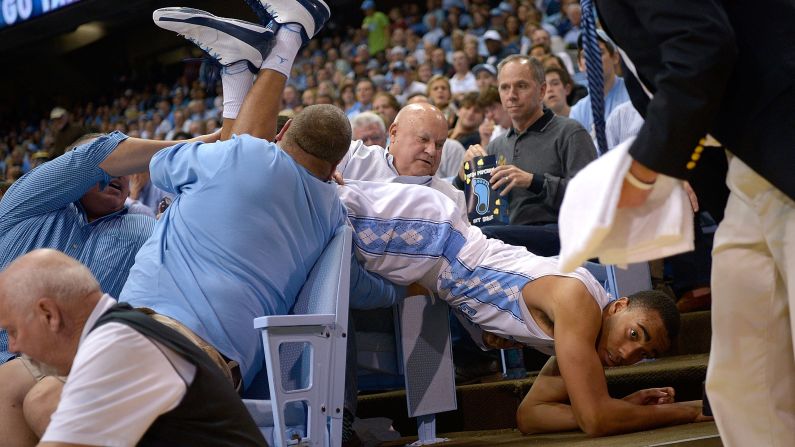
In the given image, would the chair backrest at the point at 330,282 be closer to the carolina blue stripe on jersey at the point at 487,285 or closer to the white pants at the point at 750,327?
the carolina blue stripe on jersey at the point at 487,285

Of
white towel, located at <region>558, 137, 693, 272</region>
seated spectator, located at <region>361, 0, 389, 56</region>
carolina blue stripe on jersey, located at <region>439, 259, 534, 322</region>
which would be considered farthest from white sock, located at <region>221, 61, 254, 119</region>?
seated spectator, located at <region>361, 0, 389, 56</region>

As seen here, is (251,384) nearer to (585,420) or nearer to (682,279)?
(585,420)

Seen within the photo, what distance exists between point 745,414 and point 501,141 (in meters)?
3.41

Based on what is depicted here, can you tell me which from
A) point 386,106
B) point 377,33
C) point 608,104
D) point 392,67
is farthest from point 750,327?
point 377,33

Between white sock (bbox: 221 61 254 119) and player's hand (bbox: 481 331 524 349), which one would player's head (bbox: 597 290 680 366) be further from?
white sock (bbox: 221 61 254 119)

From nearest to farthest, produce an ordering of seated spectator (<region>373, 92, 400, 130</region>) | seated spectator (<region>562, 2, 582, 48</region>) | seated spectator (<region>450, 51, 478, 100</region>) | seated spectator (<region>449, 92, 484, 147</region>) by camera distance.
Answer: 1. seated spectator (<region>449, 92, 484, 147</region>)
2. seated spectator (<region>373, 92, 400, 130</region>)
3. seated spectator (<region>562, 2, 582, 48</region>)
4. seated spectator (<region>450, 51, 478, 100</region>)

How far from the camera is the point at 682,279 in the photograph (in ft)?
14.3

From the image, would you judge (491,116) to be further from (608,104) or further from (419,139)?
(419,139)

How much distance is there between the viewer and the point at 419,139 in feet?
13.6

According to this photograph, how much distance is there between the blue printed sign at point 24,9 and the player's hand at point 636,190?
15.4m

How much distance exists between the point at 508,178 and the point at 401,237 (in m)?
1.00

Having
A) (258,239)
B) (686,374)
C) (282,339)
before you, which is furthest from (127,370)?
(686,374)

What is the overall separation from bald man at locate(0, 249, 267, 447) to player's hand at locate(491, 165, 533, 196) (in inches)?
90.9

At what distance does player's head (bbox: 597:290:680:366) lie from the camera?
9.84ft
